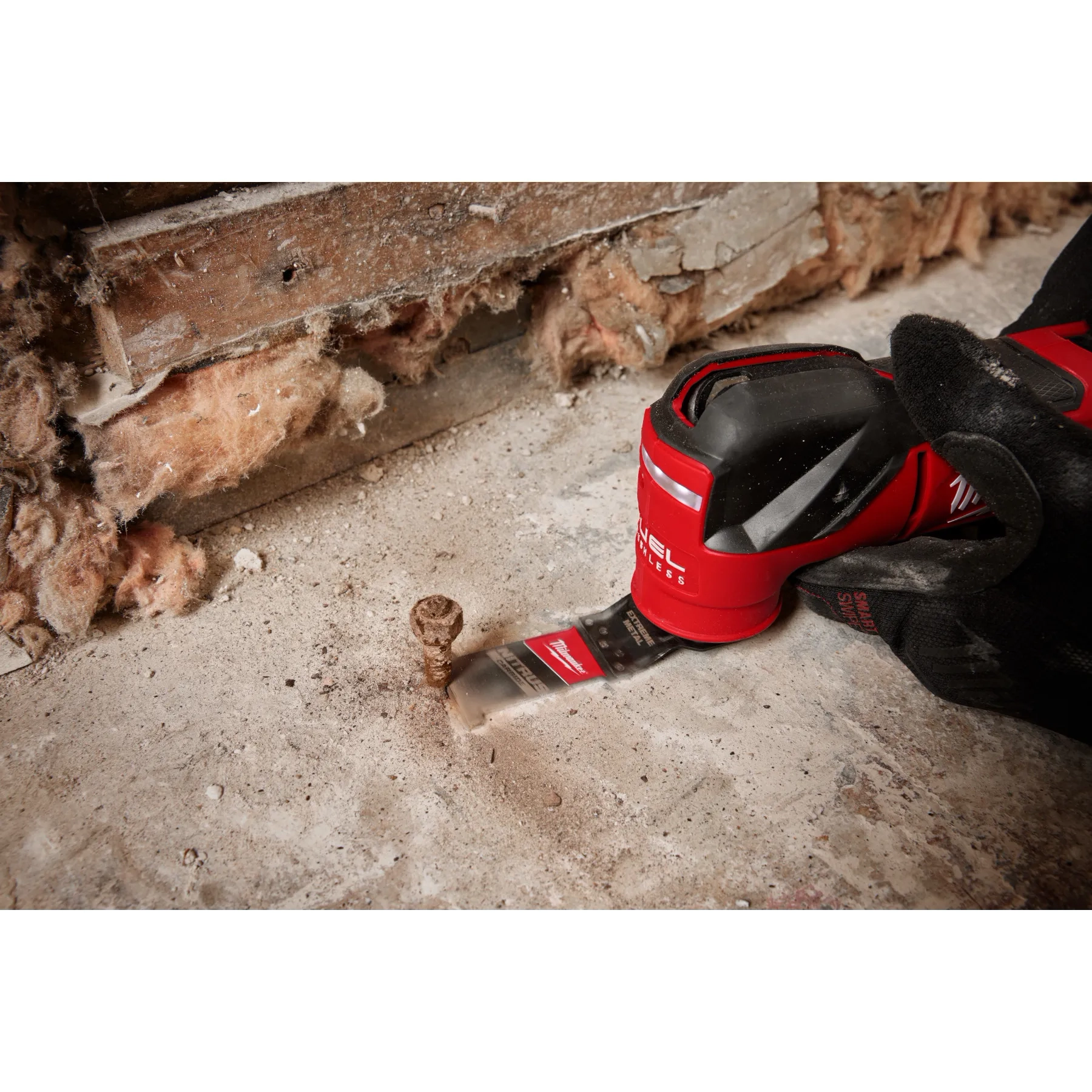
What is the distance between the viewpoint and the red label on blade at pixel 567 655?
164 cm

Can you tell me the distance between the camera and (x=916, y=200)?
8.46 ft

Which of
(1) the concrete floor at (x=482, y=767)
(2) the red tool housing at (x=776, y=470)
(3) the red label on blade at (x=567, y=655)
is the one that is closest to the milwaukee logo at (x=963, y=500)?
(2) the red tool housing at (x=776, y=470)

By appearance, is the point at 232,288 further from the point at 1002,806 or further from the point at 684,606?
the point at 1002,806

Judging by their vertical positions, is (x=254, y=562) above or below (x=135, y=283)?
below

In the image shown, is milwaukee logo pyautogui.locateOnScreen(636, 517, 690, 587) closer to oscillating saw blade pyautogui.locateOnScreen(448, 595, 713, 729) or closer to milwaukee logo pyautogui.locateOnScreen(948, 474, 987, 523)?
oscillating saw blade pyautogui.locateOnScreen(448, 595, 713, 729)

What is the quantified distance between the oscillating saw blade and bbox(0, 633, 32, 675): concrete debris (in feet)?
2.68

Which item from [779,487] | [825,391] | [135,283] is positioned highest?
[135,283]

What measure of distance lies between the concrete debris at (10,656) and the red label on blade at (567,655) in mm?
950

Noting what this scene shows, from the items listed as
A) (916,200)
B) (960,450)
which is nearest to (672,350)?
(916,200)

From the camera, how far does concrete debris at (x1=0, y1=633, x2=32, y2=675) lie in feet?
5.50

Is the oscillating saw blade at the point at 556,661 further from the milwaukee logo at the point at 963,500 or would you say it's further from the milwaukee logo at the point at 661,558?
the milwaukee logo at the point at 963,500

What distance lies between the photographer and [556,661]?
5.44 ft

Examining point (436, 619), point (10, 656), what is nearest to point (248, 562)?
point (10, 656)

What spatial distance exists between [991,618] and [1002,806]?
31 cm
